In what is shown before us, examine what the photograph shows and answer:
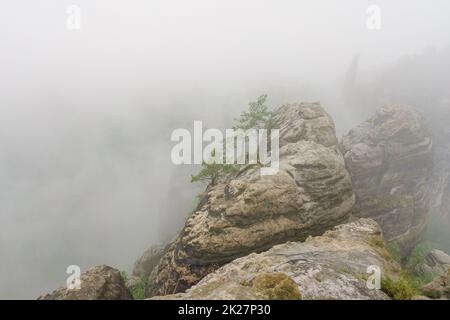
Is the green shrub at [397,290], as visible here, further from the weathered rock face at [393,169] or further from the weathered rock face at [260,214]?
the weathered rock face at [393,169]

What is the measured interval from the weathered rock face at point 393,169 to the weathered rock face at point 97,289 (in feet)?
172

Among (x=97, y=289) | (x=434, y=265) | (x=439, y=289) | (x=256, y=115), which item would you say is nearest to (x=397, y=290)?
(x=439, y=289)

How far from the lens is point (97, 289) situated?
2233 centimetres

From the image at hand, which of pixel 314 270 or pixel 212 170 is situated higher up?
pixel 212 170

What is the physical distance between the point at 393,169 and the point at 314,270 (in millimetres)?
63598

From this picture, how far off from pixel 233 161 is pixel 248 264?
20.9 metres

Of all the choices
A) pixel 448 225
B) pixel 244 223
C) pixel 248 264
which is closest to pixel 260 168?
pixel 244 223

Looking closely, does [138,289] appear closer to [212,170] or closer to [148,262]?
[148,262]

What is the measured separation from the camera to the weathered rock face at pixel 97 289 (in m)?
21.5

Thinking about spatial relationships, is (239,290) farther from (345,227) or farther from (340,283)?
(345,227)

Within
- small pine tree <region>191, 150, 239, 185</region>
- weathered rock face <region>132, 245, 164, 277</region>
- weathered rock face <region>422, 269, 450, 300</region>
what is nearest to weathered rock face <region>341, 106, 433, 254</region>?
small pine tree <region>191, 150, 239, 185</region>

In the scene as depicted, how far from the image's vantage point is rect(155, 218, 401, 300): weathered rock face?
1394cm

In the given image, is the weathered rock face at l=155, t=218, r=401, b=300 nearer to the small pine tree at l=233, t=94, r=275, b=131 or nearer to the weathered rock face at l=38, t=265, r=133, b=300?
the weathered rock face at l=38, t=265, r=133, b=300

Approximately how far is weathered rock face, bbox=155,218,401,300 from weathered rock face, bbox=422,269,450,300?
2.29m
